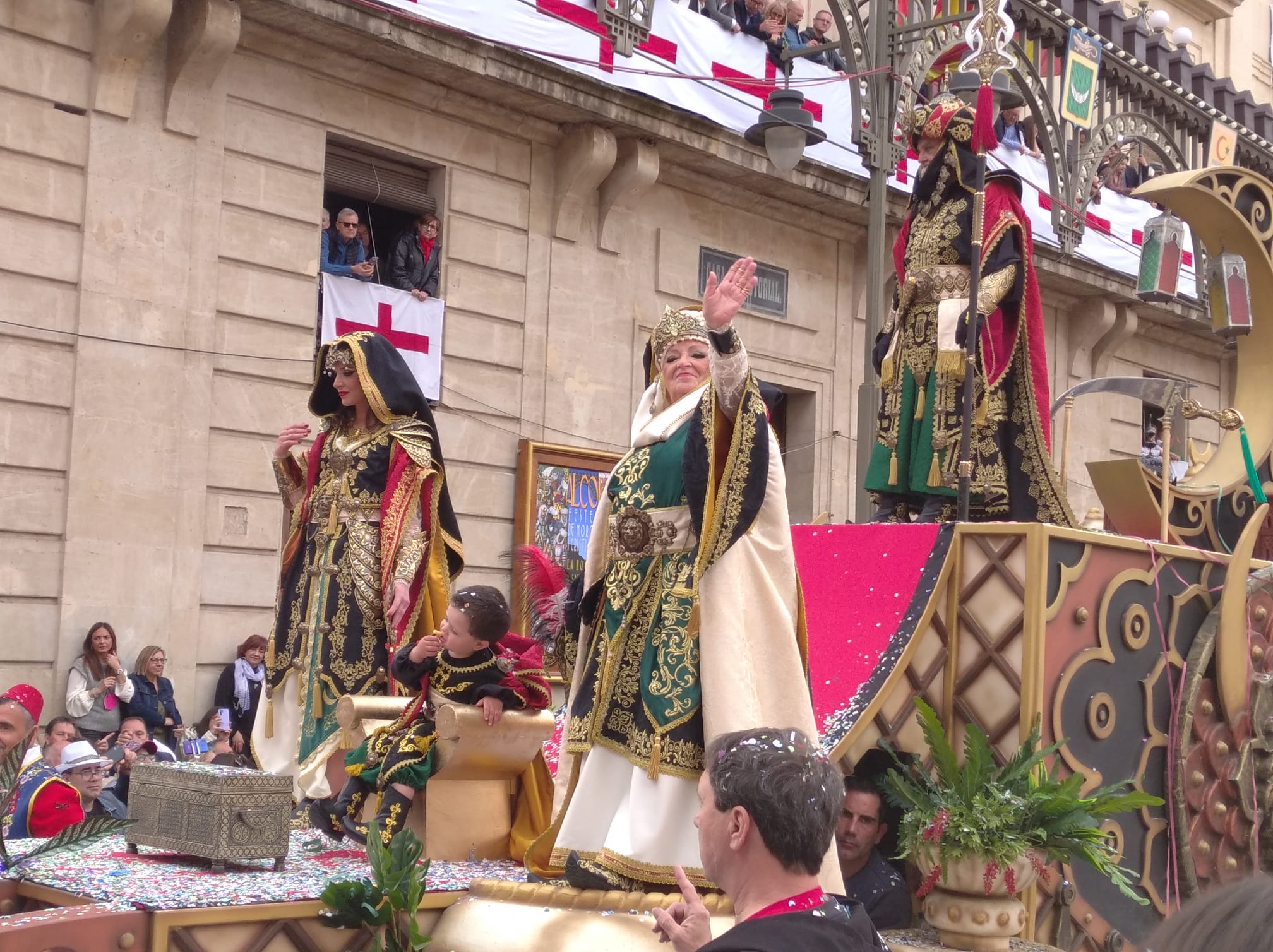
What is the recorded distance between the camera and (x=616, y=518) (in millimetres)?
4434

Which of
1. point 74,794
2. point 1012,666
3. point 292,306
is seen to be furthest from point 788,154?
point 74,794

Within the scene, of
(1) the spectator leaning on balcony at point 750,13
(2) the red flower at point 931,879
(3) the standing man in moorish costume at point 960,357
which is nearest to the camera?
(2) the red flower at point 931,879

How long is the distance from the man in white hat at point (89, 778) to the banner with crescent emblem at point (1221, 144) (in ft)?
51.5

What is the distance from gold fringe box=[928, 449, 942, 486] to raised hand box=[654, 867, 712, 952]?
350 centimetres

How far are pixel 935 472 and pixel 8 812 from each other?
3.49 meters

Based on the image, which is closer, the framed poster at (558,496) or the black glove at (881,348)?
the black glove at (881,348)

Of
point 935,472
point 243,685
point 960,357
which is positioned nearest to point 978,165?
point 960,357

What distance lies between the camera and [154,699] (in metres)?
9.50

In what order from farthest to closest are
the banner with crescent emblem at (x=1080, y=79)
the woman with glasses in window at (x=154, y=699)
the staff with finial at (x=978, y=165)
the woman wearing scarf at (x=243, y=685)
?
the banner with crescent emblem at (x=1080, y=79) → the woman wearing scarf at (x=243, y=685) → the woman with glasses in window at (x=154, y=699) → the staff with finial at (x=978, y=165)

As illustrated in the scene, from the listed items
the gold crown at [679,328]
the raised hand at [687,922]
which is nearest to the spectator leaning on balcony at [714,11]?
the gold crown at [679,328]

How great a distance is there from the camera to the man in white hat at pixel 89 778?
243 inches

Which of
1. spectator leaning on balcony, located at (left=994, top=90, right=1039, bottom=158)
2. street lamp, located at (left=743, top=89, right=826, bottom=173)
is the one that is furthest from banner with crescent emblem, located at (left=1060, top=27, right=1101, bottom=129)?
street lamp, located at (left=743, top=89, right=826, bottom=173)

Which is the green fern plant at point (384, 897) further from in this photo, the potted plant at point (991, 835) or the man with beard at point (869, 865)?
the potted plant at point (991, 835)

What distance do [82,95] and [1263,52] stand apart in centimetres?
2052
